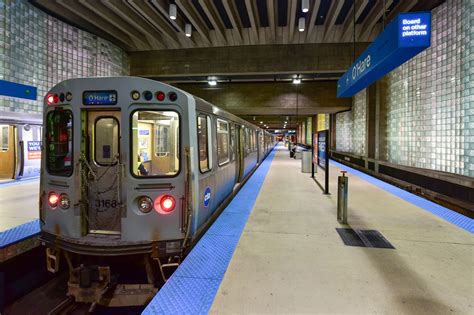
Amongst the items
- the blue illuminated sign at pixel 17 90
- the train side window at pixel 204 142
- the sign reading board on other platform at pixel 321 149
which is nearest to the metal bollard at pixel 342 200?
the train side window at pixel 204 142

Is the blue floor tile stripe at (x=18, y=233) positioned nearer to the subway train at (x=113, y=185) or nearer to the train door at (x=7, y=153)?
the subway train at (x=113, y=185)

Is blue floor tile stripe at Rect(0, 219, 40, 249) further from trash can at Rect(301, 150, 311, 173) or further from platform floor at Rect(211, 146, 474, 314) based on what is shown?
trash can at Rect(301, 150, 311, 173)

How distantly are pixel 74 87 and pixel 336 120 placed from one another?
19.4m

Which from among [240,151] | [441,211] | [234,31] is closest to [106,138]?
[240,151]

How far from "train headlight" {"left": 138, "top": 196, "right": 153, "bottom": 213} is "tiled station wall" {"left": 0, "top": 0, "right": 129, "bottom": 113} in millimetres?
6768

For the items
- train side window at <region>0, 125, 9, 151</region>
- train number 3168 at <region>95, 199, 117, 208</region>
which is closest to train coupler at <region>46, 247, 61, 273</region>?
train number 3168 at <region>95, 199, 117, 208</region>

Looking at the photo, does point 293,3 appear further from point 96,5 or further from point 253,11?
point 96,5

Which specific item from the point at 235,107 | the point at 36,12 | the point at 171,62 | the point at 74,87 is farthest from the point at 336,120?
the point at 74,87

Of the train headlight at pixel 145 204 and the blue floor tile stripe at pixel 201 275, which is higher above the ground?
the train headlight at pixel 145 204

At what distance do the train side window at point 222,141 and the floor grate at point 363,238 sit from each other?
8.08 ft

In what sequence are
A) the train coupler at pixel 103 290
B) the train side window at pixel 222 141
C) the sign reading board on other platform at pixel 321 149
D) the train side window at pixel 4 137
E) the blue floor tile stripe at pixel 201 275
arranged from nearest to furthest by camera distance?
the blue floor tile stripe at pixel 201 275
the train coupler at pixel 103 290
the train side window at pixel 222 141
the sign reading board on other platform at pixel 321 149
the train side window at pixel 4 137

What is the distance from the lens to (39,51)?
8148 mm

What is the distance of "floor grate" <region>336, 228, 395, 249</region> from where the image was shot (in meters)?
3.85

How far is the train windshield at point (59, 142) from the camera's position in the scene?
3250 millimetres
